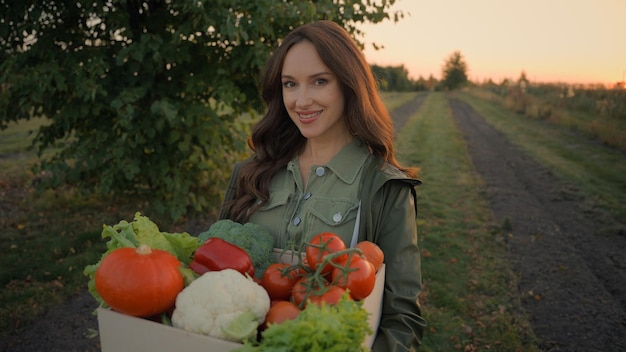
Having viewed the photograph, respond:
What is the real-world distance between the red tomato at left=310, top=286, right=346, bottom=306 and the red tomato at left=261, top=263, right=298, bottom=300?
6.4 inches

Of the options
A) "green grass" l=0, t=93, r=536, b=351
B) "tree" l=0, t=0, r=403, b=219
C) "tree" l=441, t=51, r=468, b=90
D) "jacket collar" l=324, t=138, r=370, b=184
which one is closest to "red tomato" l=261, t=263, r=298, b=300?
"jacket collar" l=324, t=138, r=370, b=184

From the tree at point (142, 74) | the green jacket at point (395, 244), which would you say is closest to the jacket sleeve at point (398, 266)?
the green jacket at point (395, 244)

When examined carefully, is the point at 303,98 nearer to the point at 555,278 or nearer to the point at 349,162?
the point at 349,162

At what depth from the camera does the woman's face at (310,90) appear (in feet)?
7.26

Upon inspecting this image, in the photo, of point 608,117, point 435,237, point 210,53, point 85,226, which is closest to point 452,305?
point 435,237

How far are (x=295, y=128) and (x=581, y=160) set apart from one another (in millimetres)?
11621

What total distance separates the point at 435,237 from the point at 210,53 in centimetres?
425

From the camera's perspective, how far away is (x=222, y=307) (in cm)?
133

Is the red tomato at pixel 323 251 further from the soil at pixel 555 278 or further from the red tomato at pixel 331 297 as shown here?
the soil at pixel 555 278

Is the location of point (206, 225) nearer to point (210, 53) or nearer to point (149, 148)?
point (149, 148)

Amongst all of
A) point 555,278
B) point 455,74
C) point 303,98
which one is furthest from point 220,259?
point 455,74

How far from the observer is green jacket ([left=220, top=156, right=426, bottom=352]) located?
187 cm

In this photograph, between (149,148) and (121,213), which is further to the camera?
(121,213)

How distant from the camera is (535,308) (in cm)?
483
